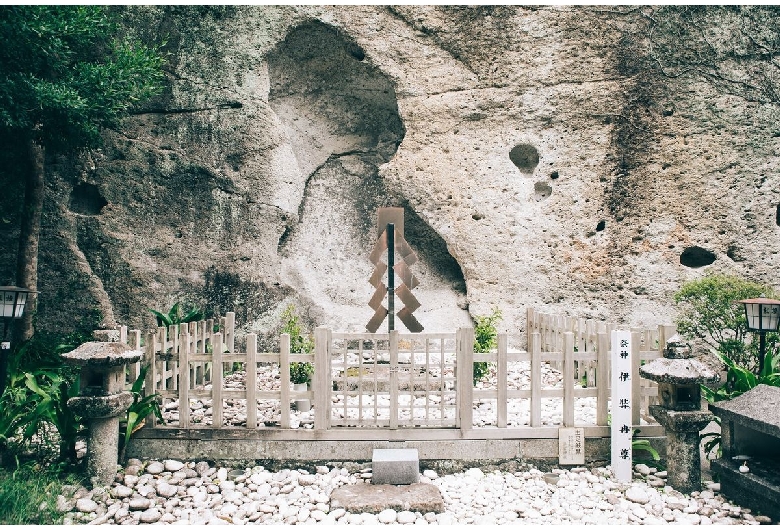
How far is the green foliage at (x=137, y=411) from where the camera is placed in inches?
198

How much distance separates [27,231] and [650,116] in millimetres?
11121

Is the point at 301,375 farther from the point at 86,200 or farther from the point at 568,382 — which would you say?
the point at 86,200

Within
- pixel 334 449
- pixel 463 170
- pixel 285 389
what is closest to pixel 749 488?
pixel 334 449

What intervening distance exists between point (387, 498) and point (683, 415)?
2.78 metres

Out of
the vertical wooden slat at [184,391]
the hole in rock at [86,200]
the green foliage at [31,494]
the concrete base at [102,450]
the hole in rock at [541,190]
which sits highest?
the hole in rock at [541,190]

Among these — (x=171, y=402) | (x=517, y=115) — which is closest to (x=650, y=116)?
(x=517, y=115)

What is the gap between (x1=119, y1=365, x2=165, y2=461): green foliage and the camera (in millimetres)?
5023

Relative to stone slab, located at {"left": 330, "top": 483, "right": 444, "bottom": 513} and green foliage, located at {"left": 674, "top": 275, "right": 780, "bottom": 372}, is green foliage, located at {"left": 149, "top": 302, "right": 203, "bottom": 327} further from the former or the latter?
green foliage, located at {"left": 674, "top": 275, "right": 780, "bottom": 372}

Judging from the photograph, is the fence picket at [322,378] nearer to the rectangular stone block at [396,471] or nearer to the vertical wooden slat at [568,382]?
the rectangular stone block at [396,471]

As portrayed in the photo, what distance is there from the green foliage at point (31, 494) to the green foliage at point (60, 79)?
15.5 ft

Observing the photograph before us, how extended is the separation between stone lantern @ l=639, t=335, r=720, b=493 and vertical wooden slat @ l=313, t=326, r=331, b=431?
10.1ft

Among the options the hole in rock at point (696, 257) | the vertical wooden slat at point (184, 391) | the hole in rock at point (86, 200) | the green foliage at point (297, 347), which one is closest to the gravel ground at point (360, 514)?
the vertical wooden slat at point (184, 391)

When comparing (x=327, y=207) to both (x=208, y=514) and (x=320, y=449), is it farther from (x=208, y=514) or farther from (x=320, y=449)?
(x=208, y=514)

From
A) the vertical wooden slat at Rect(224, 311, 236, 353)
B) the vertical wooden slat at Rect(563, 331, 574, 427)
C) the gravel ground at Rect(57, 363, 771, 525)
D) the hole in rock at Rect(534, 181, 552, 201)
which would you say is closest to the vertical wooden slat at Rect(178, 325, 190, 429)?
the gravel ground at Rect(57, 363, 771, 525)
